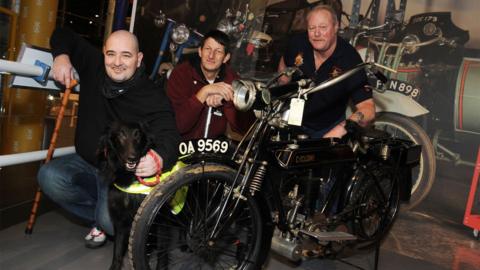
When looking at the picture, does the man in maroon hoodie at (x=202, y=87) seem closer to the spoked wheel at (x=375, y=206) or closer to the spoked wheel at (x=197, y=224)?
the spoked wheel at (x=197, y=224)

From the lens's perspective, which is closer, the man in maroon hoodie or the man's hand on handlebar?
the man's hand on handlebar

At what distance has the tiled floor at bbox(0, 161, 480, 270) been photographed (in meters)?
2.16

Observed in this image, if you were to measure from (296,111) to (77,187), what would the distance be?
1254 millimetres

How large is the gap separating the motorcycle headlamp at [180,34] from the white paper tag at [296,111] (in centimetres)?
203

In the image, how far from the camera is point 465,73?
10.3ft

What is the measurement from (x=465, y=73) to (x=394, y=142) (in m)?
0.87

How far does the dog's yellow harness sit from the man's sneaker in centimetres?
69

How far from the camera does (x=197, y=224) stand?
1877 mm

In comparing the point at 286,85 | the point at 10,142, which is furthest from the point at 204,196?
the point at 10,142

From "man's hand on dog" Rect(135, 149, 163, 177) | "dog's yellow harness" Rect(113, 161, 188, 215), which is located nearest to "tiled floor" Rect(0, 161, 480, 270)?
"dog's yellow harness" Rect(113, 161, 188, 215)

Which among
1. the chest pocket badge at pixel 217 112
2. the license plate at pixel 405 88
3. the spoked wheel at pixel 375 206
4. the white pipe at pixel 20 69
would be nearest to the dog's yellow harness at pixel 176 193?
the chest pocket badge at pixel 217 112

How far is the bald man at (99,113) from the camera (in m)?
1.97

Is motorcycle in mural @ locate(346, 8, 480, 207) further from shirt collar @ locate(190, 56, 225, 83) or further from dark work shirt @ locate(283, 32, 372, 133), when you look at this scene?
shirt collar @ locate(190, 56, 225, 83)

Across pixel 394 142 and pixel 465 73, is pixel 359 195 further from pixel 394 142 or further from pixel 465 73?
pixel 465 73
